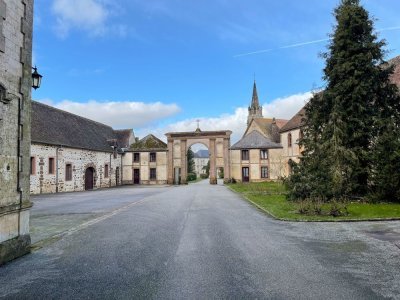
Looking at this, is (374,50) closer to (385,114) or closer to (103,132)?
(385,114)

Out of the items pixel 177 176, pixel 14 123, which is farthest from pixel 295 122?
pixel 14 123

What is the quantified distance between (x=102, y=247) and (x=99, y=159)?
31.8 metres

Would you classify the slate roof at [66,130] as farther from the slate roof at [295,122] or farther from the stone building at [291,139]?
the slate roof at [295,122]

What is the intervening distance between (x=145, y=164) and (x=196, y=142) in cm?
792

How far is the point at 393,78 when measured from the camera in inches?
955

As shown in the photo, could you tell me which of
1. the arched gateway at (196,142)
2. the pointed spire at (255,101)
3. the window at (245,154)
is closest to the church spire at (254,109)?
the pointed spire at (255,101)

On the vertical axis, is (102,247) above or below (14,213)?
below

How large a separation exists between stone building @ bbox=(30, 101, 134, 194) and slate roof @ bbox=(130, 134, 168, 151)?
2889mm

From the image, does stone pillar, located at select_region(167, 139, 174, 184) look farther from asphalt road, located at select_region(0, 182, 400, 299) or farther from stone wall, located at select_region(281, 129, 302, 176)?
asphalt road, located at select_region(0, 182, 400, 299)

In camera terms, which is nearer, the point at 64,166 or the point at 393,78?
the point at 393,78

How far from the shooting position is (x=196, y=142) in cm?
4547

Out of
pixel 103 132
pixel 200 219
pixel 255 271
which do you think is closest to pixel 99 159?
pixel 103 132

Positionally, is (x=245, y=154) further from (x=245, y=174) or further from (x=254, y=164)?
(x=245, y=174)

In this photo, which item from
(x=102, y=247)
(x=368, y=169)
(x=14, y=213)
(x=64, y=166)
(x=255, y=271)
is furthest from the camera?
(x=64, y=166)
